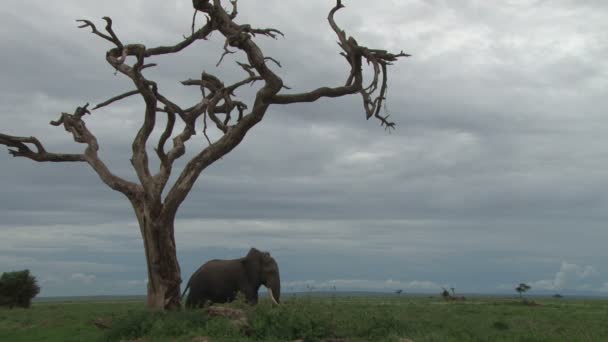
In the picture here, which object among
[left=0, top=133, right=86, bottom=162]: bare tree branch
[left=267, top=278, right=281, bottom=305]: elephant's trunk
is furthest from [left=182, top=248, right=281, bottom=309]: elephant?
[left=0, top=133, right=86, bottom=162]: bare tree branch

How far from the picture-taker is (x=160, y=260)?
20.7 m

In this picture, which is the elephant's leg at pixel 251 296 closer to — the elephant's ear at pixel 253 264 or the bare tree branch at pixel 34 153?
the elephant's ear at pixel 253 264

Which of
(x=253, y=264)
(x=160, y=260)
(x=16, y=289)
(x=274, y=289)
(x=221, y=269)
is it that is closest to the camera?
(x=160, y=260)

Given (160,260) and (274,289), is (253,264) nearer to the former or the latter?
(274,289)

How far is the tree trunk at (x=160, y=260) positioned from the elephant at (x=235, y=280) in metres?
1.72

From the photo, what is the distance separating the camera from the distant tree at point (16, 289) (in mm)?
44438

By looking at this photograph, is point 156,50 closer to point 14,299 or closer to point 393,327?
point 393,327

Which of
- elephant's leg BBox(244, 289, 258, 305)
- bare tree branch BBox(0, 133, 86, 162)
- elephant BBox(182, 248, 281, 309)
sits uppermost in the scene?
bare tree branch BBox(0, 133, 86, 162)

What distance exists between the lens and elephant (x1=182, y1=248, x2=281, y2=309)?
22547 millimetres

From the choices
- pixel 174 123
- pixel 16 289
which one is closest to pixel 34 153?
pixel 174 123

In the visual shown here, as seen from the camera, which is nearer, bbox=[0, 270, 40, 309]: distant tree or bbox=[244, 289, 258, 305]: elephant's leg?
bbox=[244, 289, 258, 305]: elephant's leg

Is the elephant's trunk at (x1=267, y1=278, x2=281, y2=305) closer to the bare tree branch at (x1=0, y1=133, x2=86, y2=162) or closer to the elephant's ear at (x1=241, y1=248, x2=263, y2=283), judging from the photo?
the elephant's ear at (x1=241, y1=248, x2=263, y2=283)

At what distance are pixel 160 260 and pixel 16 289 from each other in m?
28.4

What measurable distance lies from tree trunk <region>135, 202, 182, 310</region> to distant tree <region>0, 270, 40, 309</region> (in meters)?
27.6
